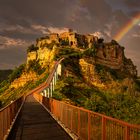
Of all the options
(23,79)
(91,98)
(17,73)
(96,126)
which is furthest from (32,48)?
(96,126)

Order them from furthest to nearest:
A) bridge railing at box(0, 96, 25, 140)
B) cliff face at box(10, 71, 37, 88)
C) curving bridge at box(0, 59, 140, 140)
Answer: cliff face at box(10, 71, 37, 88) → bridge railing at box(0, 96, 25, 140) → curving bridge at box(0, 59, 140, 140)

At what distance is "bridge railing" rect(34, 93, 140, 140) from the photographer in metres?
8.94

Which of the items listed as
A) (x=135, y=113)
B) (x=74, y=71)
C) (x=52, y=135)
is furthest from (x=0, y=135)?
→ (x=74, y=71)

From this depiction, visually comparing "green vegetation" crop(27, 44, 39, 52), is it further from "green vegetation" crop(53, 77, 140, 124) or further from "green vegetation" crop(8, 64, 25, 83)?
"green vegetation" crop(53, 77, 140, 124)

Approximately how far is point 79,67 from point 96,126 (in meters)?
98.9

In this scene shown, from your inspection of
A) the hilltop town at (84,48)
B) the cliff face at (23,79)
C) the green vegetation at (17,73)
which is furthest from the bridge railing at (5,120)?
the green vegetation at (17,73)

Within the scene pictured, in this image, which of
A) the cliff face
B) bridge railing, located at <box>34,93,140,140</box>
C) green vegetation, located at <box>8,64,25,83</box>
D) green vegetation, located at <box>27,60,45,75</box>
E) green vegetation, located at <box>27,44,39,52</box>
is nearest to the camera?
bridge railing, located at <box>34,93,140,140</box>

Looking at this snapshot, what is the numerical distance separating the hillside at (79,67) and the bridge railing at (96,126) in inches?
2531

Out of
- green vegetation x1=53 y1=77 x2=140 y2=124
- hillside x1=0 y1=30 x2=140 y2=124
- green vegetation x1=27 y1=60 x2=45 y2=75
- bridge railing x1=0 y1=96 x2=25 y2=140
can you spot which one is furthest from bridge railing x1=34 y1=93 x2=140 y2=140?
green vegetation x1=27 y1=60 x2=45 y2=75

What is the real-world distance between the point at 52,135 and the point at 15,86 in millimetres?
111883

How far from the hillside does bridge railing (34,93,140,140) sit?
64.3 metres

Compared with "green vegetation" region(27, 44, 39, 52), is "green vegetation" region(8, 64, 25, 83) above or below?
below

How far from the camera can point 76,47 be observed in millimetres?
132375

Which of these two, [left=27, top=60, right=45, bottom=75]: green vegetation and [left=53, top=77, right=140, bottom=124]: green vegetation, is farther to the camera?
[left=27, top=60, right=45, bottom=75]: green vegetation
